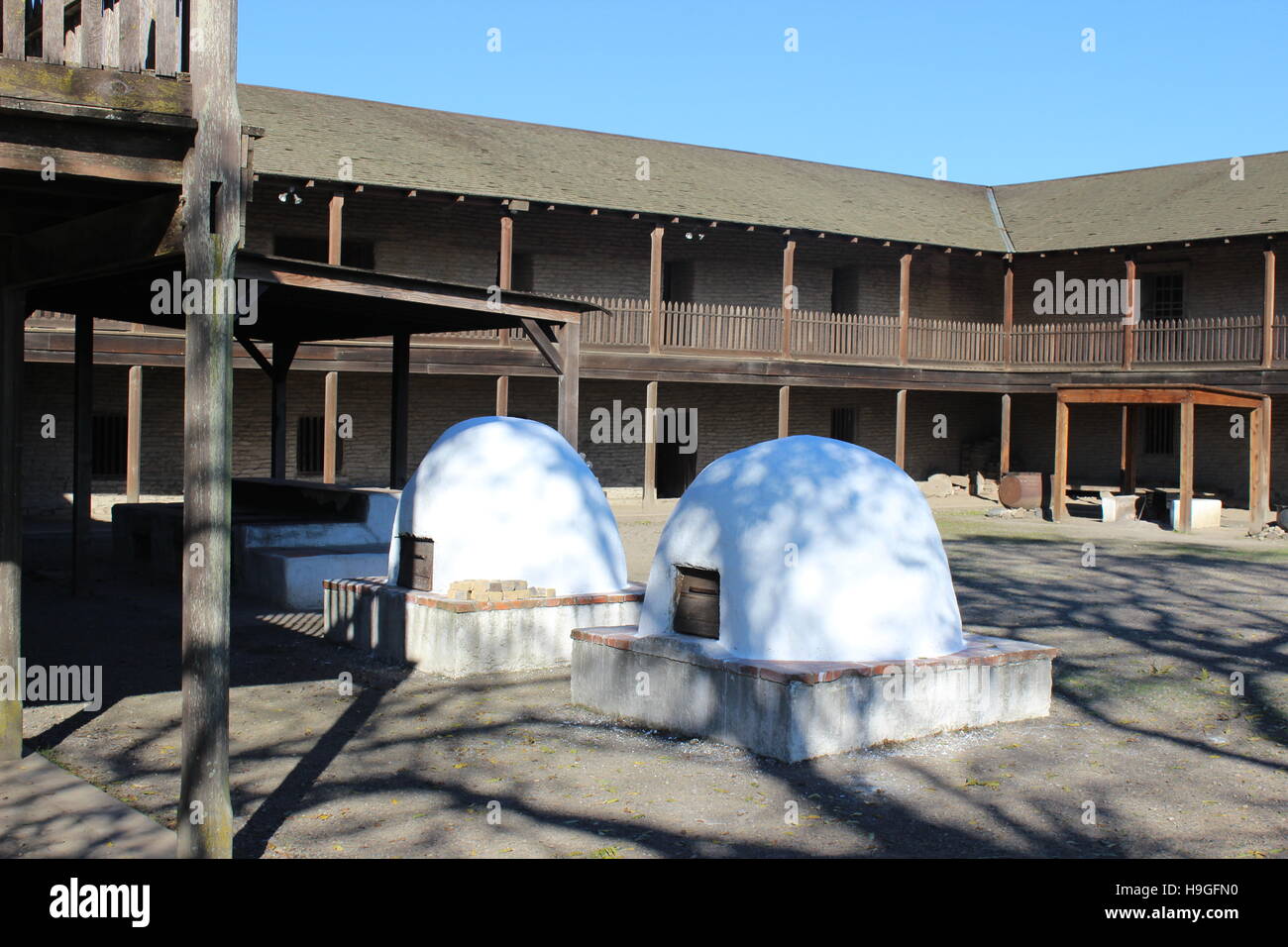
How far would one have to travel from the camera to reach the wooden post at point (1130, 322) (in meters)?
25.6

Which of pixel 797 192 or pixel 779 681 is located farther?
pixel 797 192


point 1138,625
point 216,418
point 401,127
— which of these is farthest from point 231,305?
point 401,127

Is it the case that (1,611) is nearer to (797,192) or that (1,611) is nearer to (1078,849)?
(1078,849)

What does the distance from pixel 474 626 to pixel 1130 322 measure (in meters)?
20.0

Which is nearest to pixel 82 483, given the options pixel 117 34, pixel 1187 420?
pixel 117 34

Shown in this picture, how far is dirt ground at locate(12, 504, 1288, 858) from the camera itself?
564 cm

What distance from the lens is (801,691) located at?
6.91 meters

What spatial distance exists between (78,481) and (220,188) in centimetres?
903

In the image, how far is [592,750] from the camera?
7184 millimetres

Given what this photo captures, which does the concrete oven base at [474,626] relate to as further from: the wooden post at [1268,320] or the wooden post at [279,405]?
the wooden post at [1268,320]

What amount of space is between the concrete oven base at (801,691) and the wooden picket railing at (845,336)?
17390mm

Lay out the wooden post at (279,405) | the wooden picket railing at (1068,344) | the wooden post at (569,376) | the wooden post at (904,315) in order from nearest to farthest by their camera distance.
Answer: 1. the wooden post at (569,376)
2. the wooden post at (279,405)
3. the wooden post at (904,315)
4. the wooden picket railing at (1068,344)
